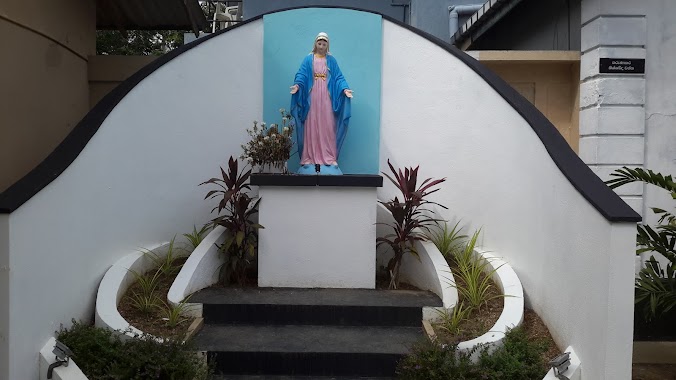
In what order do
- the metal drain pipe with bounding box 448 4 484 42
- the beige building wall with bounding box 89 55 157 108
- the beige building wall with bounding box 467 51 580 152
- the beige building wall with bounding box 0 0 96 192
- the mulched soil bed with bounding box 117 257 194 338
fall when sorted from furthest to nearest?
the metal drain pipe with bounding box 448 4 484 42 → the beige building wall with bounding box 89 55 157 108 → the beige building wall with bounding box 467 51 580 152 → the beige building wall with bounding box 0 0 96 192 → the mulched soil bed with bounding box 117 257 194 338

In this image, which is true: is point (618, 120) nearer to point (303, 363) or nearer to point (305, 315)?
point (305, 315)

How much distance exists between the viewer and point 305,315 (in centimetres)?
532

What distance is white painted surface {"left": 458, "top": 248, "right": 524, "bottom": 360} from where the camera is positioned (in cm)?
457

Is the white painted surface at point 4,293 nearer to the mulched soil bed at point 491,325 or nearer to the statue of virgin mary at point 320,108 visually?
the mulched soil bed at point 491,325

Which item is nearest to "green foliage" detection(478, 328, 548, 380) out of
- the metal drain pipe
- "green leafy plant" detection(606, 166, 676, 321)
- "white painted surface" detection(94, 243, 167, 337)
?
"green leafy plant" detection(606, 166, 676, 321)

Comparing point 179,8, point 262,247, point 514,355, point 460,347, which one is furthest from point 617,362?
point 179,8

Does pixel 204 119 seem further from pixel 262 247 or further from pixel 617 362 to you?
pixel 617 362

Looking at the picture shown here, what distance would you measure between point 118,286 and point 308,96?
2522 mm

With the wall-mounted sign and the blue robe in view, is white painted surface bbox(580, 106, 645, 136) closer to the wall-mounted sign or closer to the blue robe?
the wall-mounted sign

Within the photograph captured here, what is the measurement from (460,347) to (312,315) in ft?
4.35

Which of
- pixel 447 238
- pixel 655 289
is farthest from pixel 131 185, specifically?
pixel 655 289

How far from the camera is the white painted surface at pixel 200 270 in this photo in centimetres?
A: 538

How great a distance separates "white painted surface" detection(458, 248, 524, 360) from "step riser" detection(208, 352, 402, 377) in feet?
1.94

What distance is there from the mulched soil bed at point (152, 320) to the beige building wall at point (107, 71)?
11.9 ft
